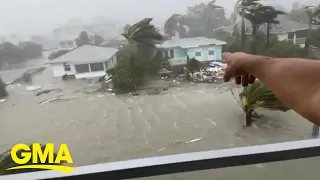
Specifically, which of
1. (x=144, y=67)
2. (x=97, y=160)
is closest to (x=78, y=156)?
(x=97, y=160)

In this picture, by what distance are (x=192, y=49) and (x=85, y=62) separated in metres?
0.32

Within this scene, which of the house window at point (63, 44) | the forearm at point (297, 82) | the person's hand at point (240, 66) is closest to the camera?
the forearm at point (297, 82)

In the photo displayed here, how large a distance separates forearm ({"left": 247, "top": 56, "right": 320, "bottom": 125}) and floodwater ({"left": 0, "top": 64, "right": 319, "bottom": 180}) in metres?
0.44

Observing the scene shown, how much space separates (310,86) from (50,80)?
69cm

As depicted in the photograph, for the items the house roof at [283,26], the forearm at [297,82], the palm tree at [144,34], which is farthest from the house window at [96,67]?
the forearm at [297,82]

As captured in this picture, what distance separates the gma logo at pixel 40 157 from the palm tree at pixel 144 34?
0.39 metres

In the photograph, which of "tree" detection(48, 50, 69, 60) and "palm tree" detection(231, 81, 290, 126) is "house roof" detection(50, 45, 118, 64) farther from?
"palm tree" detection(231, 81, 290, 126)

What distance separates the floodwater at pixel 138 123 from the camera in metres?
0.88

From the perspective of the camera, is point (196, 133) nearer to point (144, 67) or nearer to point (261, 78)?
point (144, 67)

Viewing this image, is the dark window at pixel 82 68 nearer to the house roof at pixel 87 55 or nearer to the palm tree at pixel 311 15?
the house roof at pixel 87 55

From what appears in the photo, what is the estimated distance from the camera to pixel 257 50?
0.90m

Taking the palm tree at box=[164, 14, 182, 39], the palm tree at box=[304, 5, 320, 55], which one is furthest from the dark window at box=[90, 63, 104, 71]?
the palm tree at box=[304, 5, 320, 55]

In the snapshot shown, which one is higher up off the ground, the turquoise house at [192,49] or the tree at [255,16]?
the tree at [255,16]

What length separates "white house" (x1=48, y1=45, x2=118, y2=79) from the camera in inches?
33.0
